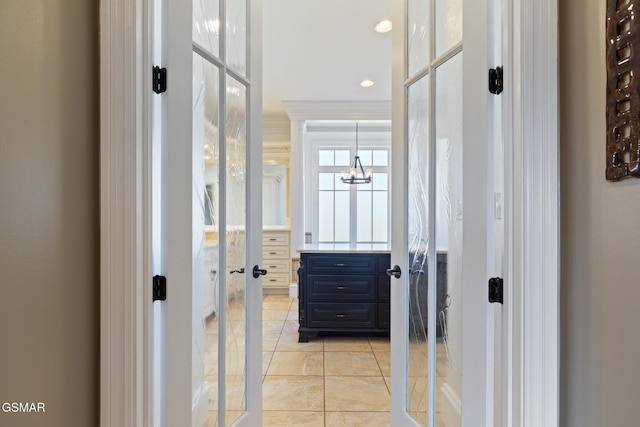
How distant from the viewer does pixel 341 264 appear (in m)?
3.34

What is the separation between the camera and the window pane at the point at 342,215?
5855 millimetres

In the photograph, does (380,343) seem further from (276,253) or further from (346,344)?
(276,253)

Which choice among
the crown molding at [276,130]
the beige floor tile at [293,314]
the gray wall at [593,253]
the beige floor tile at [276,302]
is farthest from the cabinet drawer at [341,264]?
the crown molding at [276,130]

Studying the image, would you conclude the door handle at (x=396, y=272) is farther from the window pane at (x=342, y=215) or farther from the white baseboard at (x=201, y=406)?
the window pane at (x=342, y=215)

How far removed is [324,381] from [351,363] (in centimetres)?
41

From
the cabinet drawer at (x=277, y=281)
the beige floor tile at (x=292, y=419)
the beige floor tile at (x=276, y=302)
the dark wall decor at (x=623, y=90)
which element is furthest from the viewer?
the cabinet drawer at (x=277, y=281)


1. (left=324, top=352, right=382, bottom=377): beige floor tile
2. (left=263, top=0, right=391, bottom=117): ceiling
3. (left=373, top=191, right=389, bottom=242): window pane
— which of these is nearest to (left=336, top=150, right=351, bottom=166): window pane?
(left=373, top=191, right=389, bottom=242): window pane

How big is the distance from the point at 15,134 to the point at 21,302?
1.33 ft

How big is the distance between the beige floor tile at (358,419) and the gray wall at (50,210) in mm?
1377

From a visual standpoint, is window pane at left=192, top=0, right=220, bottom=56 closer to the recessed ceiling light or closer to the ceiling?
the ceiling

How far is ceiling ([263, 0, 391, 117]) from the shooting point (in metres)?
2.74

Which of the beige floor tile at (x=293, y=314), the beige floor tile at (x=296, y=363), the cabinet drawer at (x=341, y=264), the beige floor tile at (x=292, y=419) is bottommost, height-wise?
the beige floor tile at (x=293, y=314)

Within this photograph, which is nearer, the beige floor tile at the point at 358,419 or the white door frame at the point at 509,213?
the white door frame at the point at 509,213

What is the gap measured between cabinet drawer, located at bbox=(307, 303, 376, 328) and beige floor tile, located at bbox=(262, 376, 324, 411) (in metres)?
0.80
